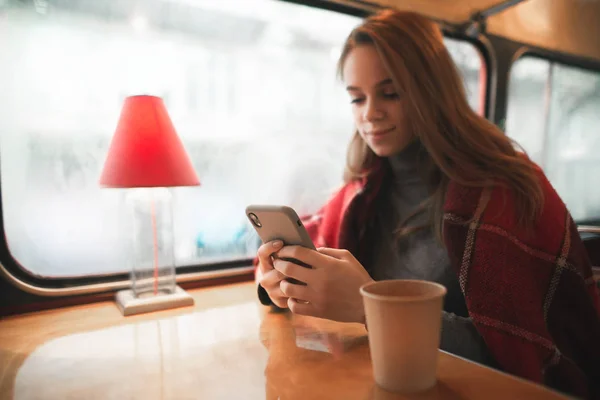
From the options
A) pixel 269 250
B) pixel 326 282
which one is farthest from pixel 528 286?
pixel 269 250

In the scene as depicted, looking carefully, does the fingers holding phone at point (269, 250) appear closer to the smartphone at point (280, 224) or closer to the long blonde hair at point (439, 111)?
the smartphone at point (280, 224)

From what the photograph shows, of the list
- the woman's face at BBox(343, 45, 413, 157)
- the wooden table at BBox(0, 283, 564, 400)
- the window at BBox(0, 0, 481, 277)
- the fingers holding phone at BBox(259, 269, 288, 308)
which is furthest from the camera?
the window at BBox(0, 0, 481, 277)

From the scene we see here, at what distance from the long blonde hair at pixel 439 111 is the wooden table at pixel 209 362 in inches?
16.3

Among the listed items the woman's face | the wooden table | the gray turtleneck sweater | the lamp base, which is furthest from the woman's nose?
the lamp base

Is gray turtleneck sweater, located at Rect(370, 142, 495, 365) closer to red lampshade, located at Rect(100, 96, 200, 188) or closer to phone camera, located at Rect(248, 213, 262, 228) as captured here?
phone camera, located at Rect(248, 213, 262, 228)

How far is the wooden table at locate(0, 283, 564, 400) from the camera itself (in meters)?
0.58

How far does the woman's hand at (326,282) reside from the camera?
2.50ft

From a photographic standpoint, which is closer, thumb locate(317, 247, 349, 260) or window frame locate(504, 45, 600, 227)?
thumb locate(317, 247, 349, 260)

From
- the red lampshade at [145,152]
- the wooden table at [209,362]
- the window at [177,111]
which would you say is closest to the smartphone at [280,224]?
the wooden table at [209,362]

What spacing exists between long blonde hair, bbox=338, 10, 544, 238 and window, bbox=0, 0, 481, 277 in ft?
Answer: 1.69

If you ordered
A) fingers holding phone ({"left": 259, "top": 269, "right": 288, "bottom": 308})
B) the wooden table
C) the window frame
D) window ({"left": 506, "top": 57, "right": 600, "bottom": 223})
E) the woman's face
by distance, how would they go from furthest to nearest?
window ({"left": 506, "top": 57, "right": 600, "bottom": 223})
the window frame
the woman's face
fingers holding phone ({"left": 259, "top": 269, "right": 288, "bottom": 308})
the wooden table

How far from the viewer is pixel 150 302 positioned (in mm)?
1064

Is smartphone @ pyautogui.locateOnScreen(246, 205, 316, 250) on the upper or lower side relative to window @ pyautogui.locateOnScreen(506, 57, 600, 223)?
lower

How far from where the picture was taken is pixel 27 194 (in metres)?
1.14
